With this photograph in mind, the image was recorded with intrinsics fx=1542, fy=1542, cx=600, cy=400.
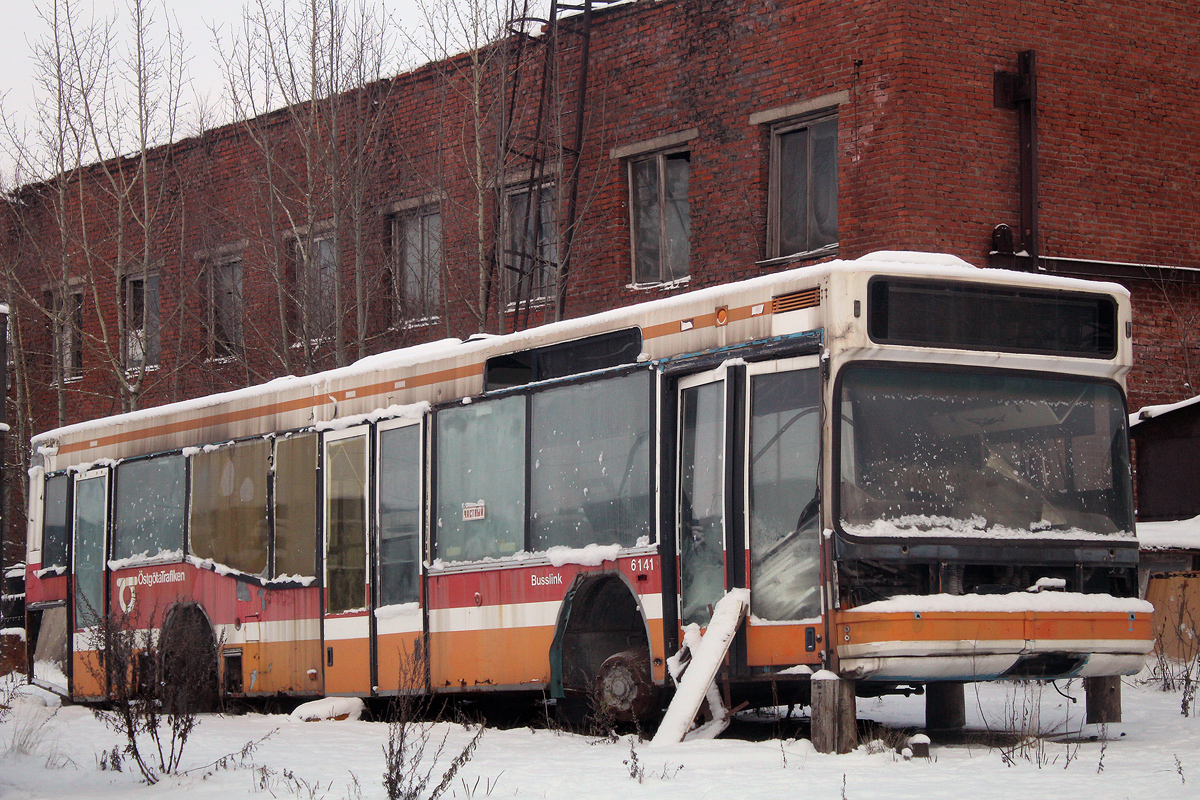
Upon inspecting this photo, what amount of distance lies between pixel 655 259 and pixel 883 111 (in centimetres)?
397

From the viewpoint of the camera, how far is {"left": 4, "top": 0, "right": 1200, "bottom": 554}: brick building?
54.5ft

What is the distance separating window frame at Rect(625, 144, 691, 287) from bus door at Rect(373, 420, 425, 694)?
6.99 meters

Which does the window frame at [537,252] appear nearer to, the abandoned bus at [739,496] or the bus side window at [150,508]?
the bus side window at [150,508]

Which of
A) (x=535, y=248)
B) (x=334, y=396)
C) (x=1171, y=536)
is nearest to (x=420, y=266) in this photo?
(x=535, y=248)

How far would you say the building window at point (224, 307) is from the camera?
2461 centimetres

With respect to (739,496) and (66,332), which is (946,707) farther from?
(66,332)

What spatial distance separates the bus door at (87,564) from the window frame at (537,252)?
5.99 metres

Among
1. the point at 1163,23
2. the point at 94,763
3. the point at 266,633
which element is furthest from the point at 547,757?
the point at 1163,23

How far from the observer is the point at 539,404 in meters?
11.1

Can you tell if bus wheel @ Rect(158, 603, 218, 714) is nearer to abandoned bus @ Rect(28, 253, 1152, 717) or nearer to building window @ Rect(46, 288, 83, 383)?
abandoned bus @ Rect(28, 253, 1152, 717)

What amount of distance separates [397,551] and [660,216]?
320 inches

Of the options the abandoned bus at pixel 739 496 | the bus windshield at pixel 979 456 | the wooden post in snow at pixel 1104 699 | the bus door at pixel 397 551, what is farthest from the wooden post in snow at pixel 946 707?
the bus door at pixel 397 551

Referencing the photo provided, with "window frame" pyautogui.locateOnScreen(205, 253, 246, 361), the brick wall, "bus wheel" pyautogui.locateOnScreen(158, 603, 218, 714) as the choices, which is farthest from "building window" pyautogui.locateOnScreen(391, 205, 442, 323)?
"bus wheel" pyautogui.locateOnScreen(158, 603, 218, 714)

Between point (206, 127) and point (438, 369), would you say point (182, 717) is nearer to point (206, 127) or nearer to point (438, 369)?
point (438, 369)
